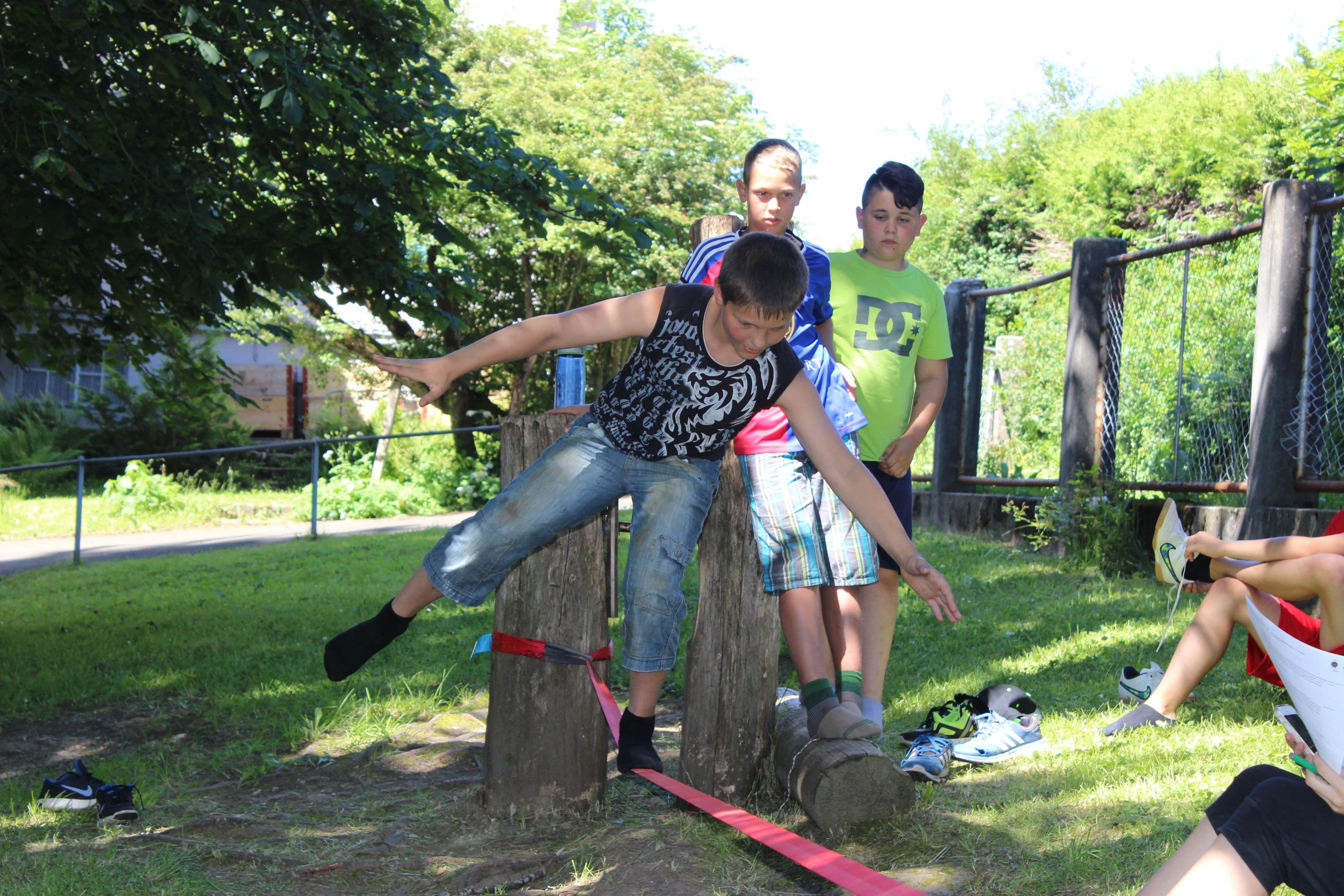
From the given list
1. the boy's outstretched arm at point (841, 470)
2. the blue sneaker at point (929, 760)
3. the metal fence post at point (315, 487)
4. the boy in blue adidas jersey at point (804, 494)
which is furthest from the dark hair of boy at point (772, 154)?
the metal fence post at point (315, 487)

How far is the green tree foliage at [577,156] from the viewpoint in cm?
2030

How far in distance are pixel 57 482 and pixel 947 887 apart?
20217 millimetres

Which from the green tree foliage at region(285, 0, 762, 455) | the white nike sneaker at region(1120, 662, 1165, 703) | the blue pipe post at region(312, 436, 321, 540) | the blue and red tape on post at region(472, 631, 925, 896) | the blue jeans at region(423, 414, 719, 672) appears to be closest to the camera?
the blue and red tape on post at region(472, 631, 925, 896)

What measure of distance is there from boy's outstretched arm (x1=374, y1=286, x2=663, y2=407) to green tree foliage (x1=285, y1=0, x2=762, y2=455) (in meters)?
15.4

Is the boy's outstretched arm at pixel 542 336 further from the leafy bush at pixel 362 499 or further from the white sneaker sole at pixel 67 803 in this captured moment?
the leafy bush at pixel 362 499

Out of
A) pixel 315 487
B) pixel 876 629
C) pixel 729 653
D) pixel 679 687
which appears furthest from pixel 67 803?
pixel 315 487

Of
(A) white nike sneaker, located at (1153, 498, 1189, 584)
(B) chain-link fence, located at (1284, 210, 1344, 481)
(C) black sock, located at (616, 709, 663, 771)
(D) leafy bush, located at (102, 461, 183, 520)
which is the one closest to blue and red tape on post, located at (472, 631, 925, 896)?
(C) black sock, located at (616, 709, 663, 771)

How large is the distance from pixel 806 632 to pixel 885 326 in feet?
4.06

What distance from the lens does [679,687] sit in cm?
560

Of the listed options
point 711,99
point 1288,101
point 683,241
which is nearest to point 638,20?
point 711,99

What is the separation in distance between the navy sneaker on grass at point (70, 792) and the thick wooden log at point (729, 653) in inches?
83.1

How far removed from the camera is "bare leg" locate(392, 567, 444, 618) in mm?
3496

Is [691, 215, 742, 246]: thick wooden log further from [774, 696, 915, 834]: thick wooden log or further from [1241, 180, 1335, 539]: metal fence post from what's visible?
[1241, 180, 1335, 539]: metal fence post

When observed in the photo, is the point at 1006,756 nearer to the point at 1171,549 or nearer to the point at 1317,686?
the point at 1171,549
